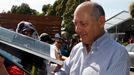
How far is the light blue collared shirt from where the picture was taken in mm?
3391

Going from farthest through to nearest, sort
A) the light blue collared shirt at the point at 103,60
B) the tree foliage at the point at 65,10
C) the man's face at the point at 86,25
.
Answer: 1. the tree foliage at the point at 65,10
2. the man's face at the point at 86,25
3. the light blue collared shirt at the point at 103,60

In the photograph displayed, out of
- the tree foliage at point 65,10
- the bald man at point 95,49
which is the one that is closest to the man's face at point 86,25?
the bald man at point 95,49

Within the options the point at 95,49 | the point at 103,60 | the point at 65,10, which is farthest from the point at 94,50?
the point at 65,10

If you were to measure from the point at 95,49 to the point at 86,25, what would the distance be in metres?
0.19

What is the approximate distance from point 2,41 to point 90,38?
92 cm

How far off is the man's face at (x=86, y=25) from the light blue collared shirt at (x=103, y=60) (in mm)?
63

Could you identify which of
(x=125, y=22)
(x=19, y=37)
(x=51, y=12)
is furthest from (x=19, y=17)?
(x=51, y=12)

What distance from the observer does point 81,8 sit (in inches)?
141

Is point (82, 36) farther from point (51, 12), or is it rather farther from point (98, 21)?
point (51, 12)

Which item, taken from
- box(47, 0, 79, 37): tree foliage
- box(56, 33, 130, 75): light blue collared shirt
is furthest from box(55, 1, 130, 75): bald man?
box(47, 0, 79, 37): tree foliage

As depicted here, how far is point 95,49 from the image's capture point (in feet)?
11.5

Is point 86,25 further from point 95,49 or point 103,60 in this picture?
point 103,60

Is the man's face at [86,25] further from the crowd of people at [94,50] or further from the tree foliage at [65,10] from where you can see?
the tree foliage at [65,10]

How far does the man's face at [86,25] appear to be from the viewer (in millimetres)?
Result: 3527
